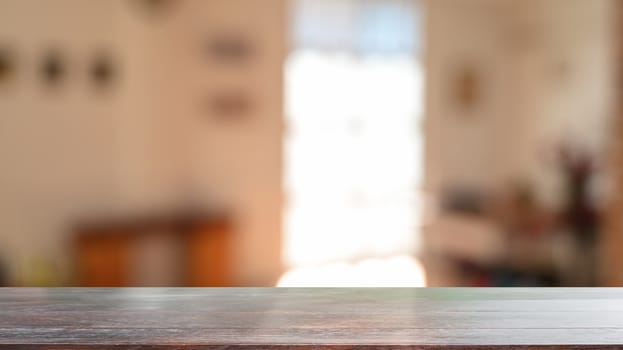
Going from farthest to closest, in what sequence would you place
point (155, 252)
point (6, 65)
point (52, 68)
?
A: point (155, 252)
point (52, 68)
point (6, 65)

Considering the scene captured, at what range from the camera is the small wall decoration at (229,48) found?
5371 mm

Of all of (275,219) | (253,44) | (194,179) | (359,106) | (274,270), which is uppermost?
(253,44)

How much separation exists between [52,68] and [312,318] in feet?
14.4

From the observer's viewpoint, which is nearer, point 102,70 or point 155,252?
point 102,70

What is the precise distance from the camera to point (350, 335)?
411mm

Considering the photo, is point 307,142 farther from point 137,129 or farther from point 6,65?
point 6,65

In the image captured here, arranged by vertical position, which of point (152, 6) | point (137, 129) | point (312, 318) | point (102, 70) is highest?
point (152, 6)

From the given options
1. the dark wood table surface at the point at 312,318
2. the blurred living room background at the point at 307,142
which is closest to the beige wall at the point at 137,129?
the blurred living room background at the point at 307,142

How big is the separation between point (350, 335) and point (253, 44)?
520 cm

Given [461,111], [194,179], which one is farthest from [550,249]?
[194,179]

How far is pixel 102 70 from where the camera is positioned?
4699 mm

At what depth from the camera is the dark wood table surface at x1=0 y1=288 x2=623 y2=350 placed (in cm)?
40

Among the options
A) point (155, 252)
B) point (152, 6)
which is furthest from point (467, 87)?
point (155, 252)

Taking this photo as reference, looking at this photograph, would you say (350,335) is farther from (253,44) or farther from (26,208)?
(253,44)
